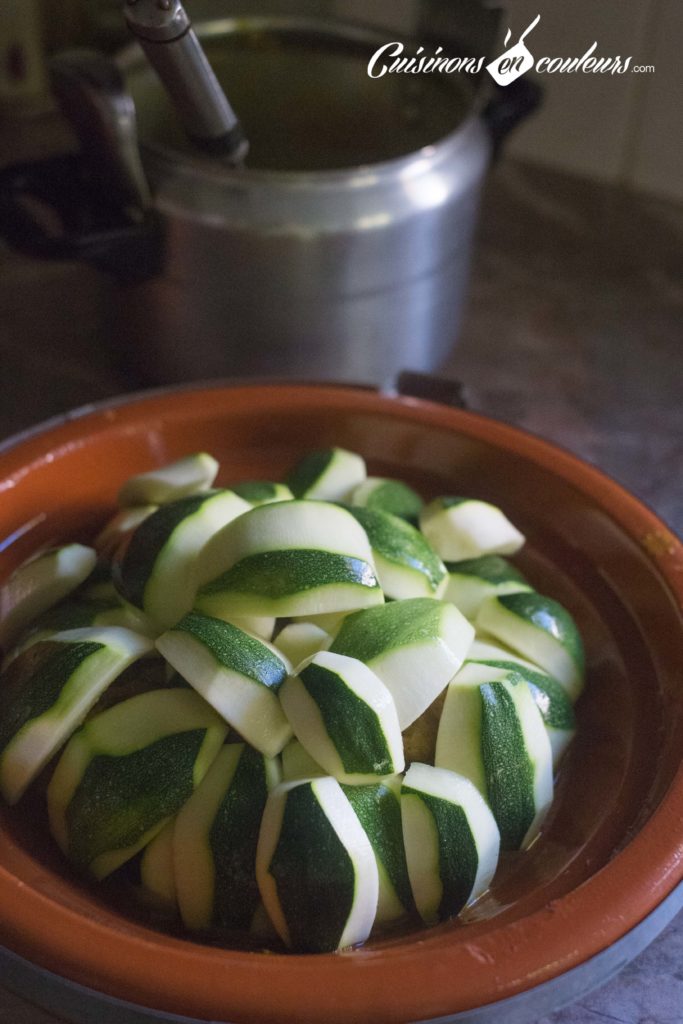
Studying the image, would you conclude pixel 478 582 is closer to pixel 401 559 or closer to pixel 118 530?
pixel 401 559

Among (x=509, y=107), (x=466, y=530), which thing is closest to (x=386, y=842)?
(x=466, y=530)

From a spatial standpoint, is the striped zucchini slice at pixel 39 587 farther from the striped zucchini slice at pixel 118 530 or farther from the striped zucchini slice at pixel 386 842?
the striped zucchini slice at pixel 386 842

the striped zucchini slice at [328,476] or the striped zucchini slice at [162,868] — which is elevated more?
the striped zucchini slice at [328,476]

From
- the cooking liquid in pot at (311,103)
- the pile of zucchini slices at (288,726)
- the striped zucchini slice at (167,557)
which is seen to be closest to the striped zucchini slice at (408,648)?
the pile of zucchini slices at (288,726)

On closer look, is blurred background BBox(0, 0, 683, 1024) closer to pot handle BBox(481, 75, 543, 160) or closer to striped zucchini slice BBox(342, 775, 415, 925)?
pot handle BBox(481, 75, 543, 160)

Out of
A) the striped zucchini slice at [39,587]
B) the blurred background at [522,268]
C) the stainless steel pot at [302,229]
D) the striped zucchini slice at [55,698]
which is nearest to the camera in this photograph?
the striped zucchini slice at [55,698]
